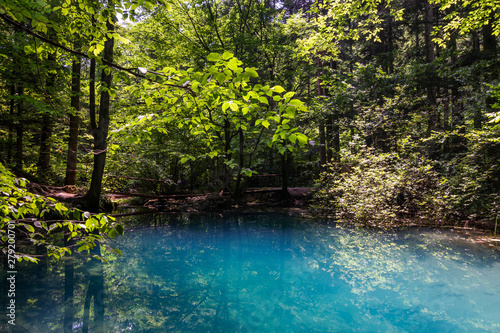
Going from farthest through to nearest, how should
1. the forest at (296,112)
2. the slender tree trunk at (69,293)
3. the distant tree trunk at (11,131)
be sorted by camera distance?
1. the distant tree trunk at (11,131)
2. the forest at (296,112)
3. the slender tree trunk at (69,293)

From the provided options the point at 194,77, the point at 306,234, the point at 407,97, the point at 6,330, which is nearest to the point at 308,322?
the point at 194,77

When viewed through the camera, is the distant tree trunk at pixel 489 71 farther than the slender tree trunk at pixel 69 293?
Yes

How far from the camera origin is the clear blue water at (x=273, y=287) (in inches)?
114

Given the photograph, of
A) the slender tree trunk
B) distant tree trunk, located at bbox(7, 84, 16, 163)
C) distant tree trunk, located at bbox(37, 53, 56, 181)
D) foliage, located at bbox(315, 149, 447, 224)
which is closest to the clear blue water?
the slender tree trunk

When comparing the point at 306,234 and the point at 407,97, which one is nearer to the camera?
the point at 306,234

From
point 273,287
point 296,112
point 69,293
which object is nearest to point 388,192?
point 296,112

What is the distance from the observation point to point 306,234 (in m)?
7.01

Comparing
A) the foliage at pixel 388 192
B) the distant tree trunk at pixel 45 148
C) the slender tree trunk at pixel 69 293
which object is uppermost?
the distant tree trunk at pixel 45 148

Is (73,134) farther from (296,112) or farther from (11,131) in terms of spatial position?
(296,112)

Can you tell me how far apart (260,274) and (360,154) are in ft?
21.2

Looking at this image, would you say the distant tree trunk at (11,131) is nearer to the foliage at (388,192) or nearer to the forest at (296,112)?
the forest at (296,112)

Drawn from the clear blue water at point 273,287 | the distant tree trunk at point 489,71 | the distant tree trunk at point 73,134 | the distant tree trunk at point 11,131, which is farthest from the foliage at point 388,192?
the distant tree trunk at point 11,131

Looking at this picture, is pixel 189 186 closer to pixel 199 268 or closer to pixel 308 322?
pixel 199 268

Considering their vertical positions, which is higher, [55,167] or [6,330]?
[55,167]
